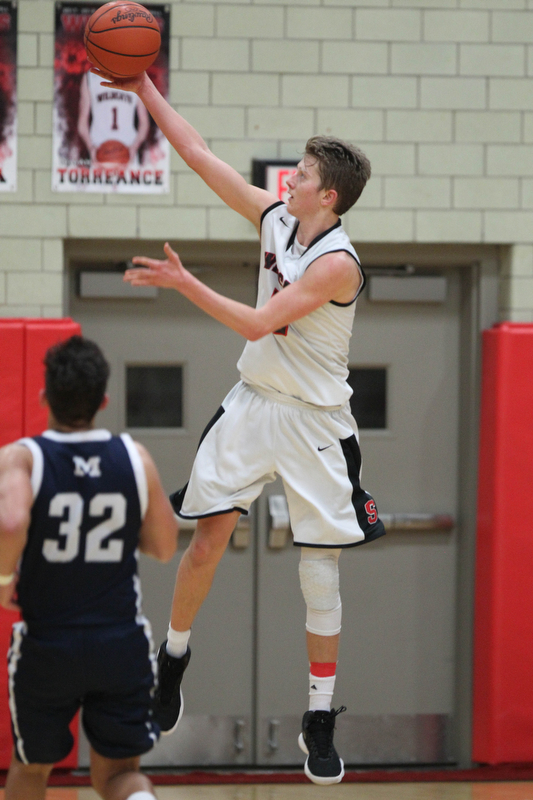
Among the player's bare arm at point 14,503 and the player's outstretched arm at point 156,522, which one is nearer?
the player's bare arm at point 14,503

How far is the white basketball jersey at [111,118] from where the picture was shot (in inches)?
192

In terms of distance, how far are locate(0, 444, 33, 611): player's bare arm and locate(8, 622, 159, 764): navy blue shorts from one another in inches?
8.6

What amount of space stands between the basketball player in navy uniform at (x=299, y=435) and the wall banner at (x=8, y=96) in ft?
5.07

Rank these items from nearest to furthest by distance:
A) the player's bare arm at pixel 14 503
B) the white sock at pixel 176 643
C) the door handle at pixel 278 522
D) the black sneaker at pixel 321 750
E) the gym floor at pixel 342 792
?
1. the player's bare arm at pixel 14 503
2. the black sneaker at pixel 321 750
3. the white sock at pixel 176 643
4. the gym floor at pixel 342 792
5. the door handle at pixel 278 522

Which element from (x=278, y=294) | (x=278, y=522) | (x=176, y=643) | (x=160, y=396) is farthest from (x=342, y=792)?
(x=278, y=294)

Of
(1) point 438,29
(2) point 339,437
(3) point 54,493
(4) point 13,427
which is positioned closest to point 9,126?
(4) point 13,427

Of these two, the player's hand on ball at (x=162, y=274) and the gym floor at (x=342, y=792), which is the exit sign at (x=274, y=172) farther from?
the gym floor at (x=342, y=792)

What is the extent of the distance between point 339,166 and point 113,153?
6.21ft

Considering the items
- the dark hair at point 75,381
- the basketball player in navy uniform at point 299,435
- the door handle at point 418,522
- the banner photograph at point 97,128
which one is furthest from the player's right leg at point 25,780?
the banner photograph at point 97,128

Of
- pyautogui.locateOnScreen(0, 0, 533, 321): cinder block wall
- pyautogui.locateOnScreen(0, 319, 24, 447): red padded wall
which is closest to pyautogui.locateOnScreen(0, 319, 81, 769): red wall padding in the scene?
pyautogui.locateOnScreen(0, 319, 24, 447): red padded wall

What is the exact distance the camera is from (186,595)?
11.6ft

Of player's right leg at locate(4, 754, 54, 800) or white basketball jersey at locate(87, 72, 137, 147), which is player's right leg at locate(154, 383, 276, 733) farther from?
white basketball jersey at locate(87, 72, 137, 147)

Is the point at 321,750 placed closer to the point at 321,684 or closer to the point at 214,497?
the point at 321,684

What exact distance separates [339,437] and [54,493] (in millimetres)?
1302
